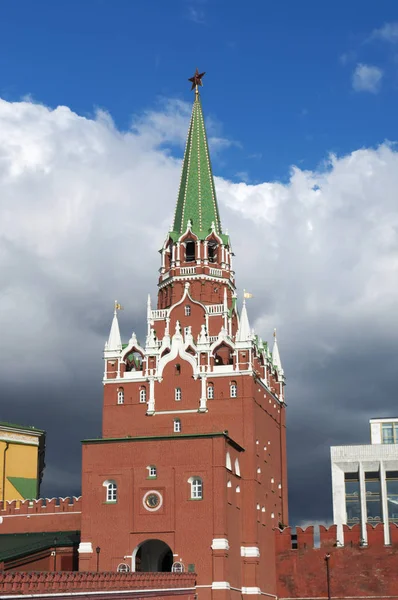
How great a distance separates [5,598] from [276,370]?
5245 centimetres

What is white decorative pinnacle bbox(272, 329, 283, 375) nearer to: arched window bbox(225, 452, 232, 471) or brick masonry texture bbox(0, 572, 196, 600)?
arched window bbox(225, 452, 232, 471)

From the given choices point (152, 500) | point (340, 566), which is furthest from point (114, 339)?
point (340, 566)

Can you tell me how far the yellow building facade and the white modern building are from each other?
29.8 m

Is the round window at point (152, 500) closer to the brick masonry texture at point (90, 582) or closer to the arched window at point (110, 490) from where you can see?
the arched window at point (110, 490)

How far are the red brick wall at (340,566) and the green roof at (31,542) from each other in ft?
59.7

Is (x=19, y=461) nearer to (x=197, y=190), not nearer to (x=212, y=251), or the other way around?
(x=212, y=251)

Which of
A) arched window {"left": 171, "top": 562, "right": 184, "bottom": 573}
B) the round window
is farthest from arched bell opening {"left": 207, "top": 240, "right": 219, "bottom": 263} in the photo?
arched window {"left": 171, "top": 562, "right": 184, "bottom": 573}

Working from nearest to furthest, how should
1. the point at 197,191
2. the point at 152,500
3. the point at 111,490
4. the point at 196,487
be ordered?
the point at 196,487, the point at 152,500, the point at 111,490, the point at 197,191

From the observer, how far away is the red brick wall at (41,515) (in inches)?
3093

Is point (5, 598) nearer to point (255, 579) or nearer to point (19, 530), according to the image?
point (255, 579)

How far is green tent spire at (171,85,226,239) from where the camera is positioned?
8631cm

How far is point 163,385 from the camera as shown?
258ft

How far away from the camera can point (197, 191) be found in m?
87.5

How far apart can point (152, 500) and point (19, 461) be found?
1052 inches
